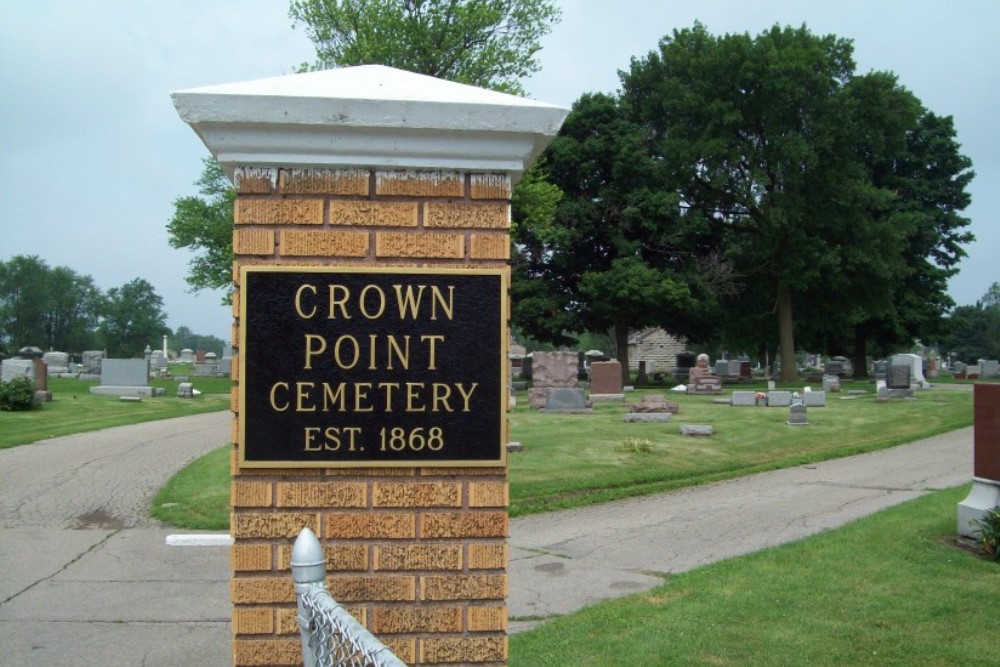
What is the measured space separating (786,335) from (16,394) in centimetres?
2922

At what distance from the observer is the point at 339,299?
9.75 ft

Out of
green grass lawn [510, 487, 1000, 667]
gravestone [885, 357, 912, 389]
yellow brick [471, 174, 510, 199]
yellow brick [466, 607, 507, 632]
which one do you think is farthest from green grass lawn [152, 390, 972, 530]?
yellow brick [471, 174, 510, 199]

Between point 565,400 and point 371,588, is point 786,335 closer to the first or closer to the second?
point 565,400

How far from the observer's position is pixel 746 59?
3597cm

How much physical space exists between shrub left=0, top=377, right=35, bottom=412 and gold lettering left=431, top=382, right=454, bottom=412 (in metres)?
21.0

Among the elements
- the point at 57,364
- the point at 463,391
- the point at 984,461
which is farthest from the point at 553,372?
the point at 57,364

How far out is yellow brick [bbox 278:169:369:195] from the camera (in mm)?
2998

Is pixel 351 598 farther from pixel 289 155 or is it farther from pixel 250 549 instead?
pixel 289 155

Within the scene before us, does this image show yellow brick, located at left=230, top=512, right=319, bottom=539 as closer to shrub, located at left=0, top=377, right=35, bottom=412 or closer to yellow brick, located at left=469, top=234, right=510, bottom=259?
yellow brick, located at left=469, top=234, right=510, bottom=259

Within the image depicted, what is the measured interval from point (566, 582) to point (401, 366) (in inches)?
199

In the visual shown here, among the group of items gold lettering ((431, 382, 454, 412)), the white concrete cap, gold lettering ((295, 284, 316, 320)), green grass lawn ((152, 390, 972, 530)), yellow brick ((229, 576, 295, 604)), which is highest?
the white concrete cap

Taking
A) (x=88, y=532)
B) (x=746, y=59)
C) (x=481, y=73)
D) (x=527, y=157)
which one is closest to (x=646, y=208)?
(x=746, y=59)

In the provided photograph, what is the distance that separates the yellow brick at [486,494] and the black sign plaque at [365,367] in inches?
3.1

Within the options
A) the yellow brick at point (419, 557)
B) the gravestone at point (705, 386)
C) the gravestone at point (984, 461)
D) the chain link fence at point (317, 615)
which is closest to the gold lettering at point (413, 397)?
the yellow brick at point (419, 557)
